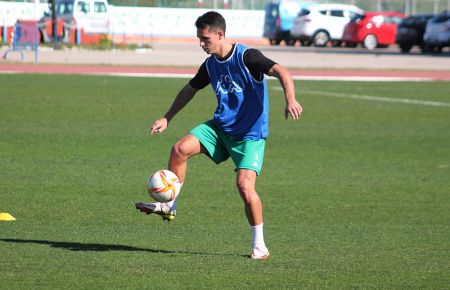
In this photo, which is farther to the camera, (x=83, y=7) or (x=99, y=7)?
(x=99, y=7)

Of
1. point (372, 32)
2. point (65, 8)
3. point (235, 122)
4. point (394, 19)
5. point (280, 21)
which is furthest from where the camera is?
point (280, 21)

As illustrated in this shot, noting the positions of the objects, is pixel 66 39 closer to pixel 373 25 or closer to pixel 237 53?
pixel 373 25

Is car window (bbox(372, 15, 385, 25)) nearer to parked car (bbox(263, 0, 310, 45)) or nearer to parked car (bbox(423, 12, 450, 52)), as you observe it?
parked car (bbox(423, 12, 450, 52))

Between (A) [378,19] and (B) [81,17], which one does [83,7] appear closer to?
(B) [81,17]

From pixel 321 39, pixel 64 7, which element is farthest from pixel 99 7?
pixel 321 39

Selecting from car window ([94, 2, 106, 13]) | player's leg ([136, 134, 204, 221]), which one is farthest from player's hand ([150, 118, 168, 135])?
car window ([94, 2, 106, 13])

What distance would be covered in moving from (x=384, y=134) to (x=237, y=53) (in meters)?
10.7

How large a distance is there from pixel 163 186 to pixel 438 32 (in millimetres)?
43614

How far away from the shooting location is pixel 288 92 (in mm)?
8273

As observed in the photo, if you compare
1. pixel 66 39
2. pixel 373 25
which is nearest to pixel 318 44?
pixel 373 25

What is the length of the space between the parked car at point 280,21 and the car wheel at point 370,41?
13.9 ft

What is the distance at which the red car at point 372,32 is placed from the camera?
55156 mm

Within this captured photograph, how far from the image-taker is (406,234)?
10336 millimetres

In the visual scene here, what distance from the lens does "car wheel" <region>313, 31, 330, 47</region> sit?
56375mm
